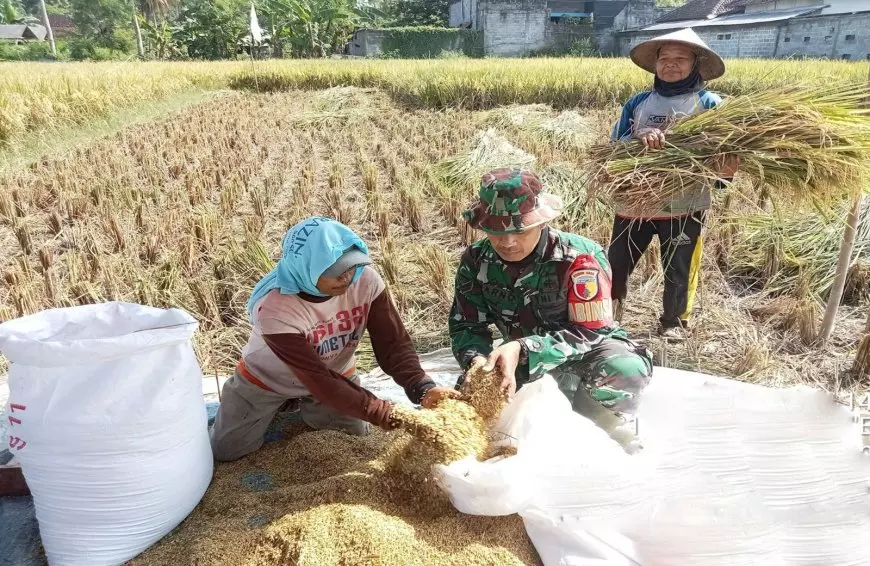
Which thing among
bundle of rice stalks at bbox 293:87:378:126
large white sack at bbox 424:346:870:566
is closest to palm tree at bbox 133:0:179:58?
bundle of rice stalks at bbox 293:87:378:126

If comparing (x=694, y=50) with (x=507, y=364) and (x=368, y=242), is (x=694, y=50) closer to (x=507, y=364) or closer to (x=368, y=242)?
(x=507, y=364)

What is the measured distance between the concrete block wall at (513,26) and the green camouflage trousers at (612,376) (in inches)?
1098

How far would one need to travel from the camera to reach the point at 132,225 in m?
4.41

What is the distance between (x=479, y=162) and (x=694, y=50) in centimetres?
329

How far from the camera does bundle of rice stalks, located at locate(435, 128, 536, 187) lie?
18.1 ft

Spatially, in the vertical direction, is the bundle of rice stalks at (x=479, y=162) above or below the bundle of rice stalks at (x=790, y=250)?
above

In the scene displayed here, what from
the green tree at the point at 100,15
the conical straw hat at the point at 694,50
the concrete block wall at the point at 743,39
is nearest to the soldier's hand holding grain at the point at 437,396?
the conical straw hat at the point at 694,50

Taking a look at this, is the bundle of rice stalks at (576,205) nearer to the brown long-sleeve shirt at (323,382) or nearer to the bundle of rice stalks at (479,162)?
the bundle of rice stalks at (479,162)

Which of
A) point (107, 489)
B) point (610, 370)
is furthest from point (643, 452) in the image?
point (107, 489)

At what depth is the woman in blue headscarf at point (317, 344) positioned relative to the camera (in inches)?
64.2

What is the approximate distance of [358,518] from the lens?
56.7 inches

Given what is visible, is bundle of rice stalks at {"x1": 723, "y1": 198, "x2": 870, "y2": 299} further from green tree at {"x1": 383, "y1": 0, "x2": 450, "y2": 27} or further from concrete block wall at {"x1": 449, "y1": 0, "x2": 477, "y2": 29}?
green tree at {"x1": 383, "y1": 0, "x2": 450, "y2": 27}

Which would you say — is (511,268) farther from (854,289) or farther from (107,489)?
(854,289)

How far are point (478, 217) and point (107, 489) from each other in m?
1.23
